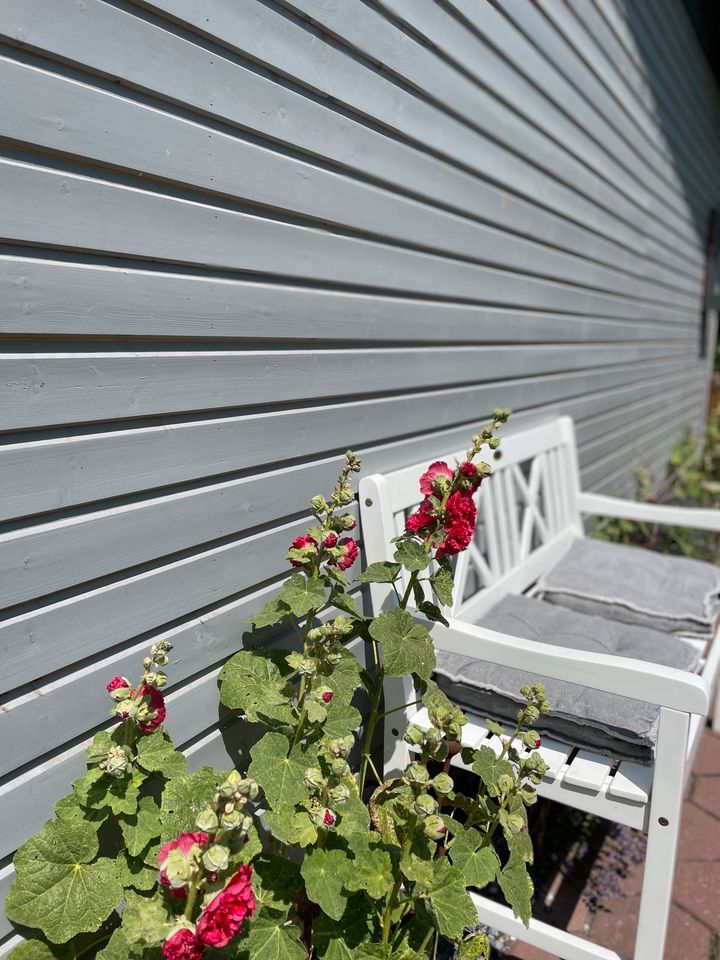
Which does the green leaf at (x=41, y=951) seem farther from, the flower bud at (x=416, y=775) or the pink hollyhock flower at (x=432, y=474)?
the pink hollyhock flower at (x=432, y=474)

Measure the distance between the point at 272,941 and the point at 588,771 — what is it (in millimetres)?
851

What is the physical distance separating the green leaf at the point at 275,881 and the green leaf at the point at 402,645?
0.38 meters


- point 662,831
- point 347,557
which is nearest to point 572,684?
point 662,831

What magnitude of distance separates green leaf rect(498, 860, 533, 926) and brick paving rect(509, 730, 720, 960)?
840 mm

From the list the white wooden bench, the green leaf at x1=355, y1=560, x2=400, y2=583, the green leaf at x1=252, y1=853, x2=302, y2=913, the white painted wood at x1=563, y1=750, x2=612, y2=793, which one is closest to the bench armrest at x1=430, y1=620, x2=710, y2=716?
the white wooden bench

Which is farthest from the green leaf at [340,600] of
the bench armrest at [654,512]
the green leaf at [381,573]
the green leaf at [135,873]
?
the bench armrest at [654,512]

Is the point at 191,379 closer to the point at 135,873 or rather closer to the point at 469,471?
the point at 469,471

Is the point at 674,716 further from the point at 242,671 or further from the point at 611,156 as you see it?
the point at 611,156

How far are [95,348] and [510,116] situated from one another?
6.34 ft

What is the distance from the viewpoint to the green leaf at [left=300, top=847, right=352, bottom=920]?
117cm

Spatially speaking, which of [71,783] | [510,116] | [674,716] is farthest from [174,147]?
[510,116]

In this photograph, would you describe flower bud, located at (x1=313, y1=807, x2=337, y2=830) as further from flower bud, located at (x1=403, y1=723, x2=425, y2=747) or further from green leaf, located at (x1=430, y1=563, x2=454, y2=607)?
green leaf, located at (x1=430, y1=563, x2=454, y2=607)

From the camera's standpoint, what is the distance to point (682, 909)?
214 cm

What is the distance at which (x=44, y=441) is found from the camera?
3.79 feet
